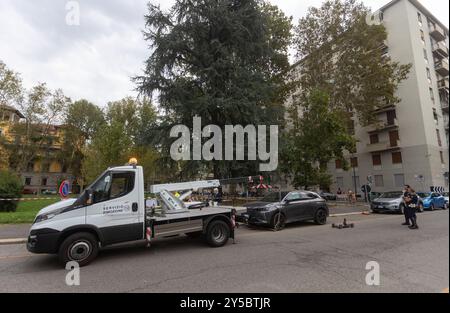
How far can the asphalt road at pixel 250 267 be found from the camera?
172 inches

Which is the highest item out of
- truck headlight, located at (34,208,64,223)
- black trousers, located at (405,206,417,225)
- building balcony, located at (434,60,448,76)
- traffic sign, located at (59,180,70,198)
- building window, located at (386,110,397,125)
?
building balcony, located at (434,60,448,76)

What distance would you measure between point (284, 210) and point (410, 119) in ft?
97.3

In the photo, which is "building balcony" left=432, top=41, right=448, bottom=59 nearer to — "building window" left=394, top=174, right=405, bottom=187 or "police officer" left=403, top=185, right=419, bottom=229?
"building window" left=394, top=174, right=405, bottom=187

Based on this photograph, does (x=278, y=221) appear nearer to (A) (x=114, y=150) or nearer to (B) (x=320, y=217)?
(B) (x=320, y=217)

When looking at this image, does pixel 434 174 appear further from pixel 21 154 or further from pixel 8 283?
pixel 21 154

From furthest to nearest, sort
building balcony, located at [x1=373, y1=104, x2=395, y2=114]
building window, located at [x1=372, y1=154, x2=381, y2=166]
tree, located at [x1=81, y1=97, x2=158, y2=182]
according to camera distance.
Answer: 1. building window, located at [x1=372, y1=154, x2=381, y2=166]
2. building balcony, located at [x1=373, y1=104, x2=395, y2=114]
3. tree, located at [x1=81, y1=97, x2=158, y2=182]

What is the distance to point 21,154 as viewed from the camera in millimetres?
35500

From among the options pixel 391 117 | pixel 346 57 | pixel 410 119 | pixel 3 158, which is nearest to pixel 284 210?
pixel 346 57

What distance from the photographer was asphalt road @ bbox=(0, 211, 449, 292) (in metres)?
4.38

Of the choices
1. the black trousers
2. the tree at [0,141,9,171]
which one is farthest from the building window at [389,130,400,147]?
the tree at [0,141,9,171]

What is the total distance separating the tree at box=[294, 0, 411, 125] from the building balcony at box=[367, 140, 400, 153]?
25.3ft

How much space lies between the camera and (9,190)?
15086mm
